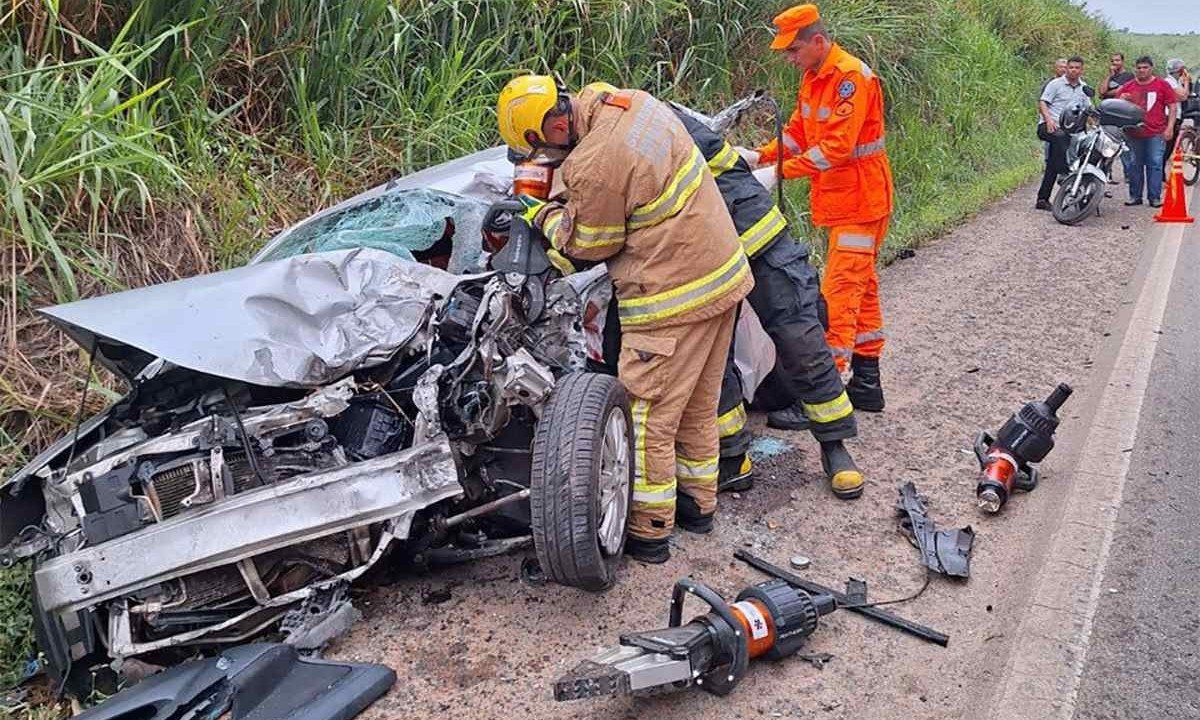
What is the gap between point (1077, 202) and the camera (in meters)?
9.83

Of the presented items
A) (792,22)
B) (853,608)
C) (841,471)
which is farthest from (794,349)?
(792,22)

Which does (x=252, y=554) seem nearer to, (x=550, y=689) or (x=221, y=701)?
(x=221, y=701)

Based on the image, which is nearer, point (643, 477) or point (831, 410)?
point (643, 477)

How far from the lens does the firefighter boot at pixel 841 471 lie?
3.86m

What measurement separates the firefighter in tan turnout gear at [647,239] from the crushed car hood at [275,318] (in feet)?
1.68

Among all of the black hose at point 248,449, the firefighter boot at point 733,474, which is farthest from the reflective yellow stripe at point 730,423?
the black hose at point 248,449

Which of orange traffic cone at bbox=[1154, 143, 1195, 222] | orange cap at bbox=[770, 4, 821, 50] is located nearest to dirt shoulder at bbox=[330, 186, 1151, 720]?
orange cap at bbox=[770, 4, 821, 50]

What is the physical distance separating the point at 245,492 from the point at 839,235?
3076 millimetres

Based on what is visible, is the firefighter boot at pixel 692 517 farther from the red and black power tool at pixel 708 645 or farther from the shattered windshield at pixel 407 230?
the shattered windshield at pixel 407 230

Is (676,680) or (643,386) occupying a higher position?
(643,386)

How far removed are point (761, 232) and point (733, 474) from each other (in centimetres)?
97

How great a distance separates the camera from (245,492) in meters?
2.66

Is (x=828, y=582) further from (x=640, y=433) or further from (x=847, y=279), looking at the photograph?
(x=847, y=279)

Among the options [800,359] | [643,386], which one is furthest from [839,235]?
[643,386]
